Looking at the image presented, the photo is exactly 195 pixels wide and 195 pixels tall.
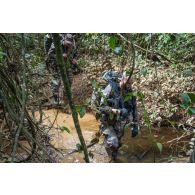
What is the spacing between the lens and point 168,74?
553 cm

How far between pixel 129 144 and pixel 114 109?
0.86 m

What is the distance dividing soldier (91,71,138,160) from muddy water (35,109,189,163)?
0.22 meters

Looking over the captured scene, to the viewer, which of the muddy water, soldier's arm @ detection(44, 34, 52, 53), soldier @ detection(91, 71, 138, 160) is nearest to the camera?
soldier's arm @ detection(44, 34, 52, 53)

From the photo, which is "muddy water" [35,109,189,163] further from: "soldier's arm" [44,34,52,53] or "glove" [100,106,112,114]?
"soldier's arm" [44,34,52,53]

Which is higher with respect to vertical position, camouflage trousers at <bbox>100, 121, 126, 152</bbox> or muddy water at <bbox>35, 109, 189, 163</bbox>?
camouflage trousers at <bbox>100, 121, 126, 152</bbox>

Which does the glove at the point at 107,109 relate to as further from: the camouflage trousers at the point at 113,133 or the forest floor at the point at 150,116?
the forest floor at the point at 150,116

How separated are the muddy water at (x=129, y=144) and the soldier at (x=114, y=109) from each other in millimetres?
220

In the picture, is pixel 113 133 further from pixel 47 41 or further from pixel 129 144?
pixel 47 41

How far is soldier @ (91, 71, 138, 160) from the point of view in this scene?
150 inches

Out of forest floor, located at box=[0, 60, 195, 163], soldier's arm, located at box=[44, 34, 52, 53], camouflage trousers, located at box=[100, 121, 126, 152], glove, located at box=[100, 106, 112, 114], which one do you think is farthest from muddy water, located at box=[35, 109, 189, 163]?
soldier's arm, located at box=[44, 34, 52, 53]

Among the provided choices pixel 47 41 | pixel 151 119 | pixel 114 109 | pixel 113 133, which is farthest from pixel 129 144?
pixel 47 41

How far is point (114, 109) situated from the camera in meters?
3.86

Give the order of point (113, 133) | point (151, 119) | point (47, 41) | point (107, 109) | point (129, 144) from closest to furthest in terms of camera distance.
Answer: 1. point (47, 41)
2. point (107, 109)
3. point (113, 133)
4. point (129, 144)
5. point (151, 119)

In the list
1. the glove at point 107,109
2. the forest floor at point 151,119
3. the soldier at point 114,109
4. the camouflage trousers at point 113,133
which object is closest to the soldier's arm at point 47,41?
the forest floor at point 151,119
